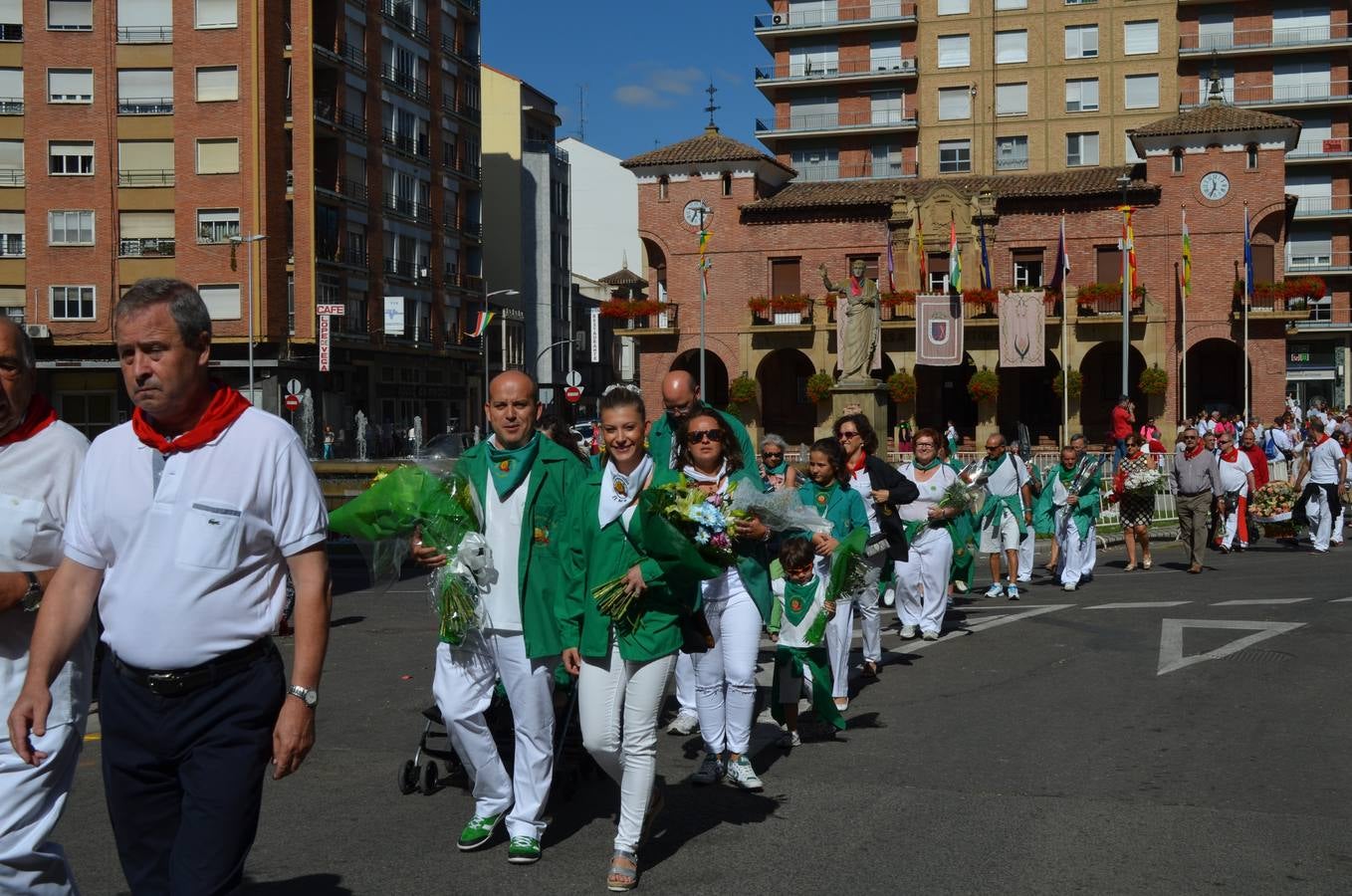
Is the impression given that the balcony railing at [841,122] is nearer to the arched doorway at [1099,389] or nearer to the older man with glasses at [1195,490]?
the arched doorway at [1099,389]

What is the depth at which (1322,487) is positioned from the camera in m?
21.8

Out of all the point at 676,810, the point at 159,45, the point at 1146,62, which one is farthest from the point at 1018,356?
the point at 676,810

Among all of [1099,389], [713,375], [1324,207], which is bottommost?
[1099,389]

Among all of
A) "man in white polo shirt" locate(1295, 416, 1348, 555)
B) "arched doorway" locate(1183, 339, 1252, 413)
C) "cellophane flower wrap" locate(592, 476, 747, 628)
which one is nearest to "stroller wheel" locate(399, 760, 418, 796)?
"cellophane flower wrap" locate(592, 476, 747, 628)

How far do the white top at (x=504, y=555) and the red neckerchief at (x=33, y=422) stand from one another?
83.9 inches

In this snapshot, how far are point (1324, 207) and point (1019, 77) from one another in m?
18.3

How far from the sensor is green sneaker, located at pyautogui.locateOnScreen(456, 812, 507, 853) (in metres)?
6.32

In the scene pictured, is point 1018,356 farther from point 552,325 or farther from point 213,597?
point 213,597

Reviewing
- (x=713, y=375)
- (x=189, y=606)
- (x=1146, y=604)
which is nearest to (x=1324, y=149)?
(x=713, y=375)

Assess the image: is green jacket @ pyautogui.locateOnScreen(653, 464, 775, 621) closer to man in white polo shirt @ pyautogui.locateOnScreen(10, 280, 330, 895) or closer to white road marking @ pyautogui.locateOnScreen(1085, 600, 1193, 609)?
man in white polo shirt @ pyautogui.locateOnScreen(10, 280, 330, 895)

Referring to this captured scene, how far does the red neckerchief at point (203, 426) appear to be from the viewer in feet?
12.9

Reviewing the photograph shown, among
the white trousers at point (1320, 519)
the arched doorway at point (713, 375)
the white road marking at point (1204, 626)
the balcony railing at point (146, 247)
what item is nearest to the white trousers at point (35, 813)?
the white road marking at point (1204, 626)

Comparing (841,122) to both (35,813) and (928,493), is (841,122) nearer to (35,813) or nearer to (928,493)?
(928,493)

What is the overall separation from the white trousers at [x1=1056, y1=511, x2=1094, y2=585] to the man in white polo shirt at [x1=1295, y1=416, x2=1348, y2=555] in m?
5.61
